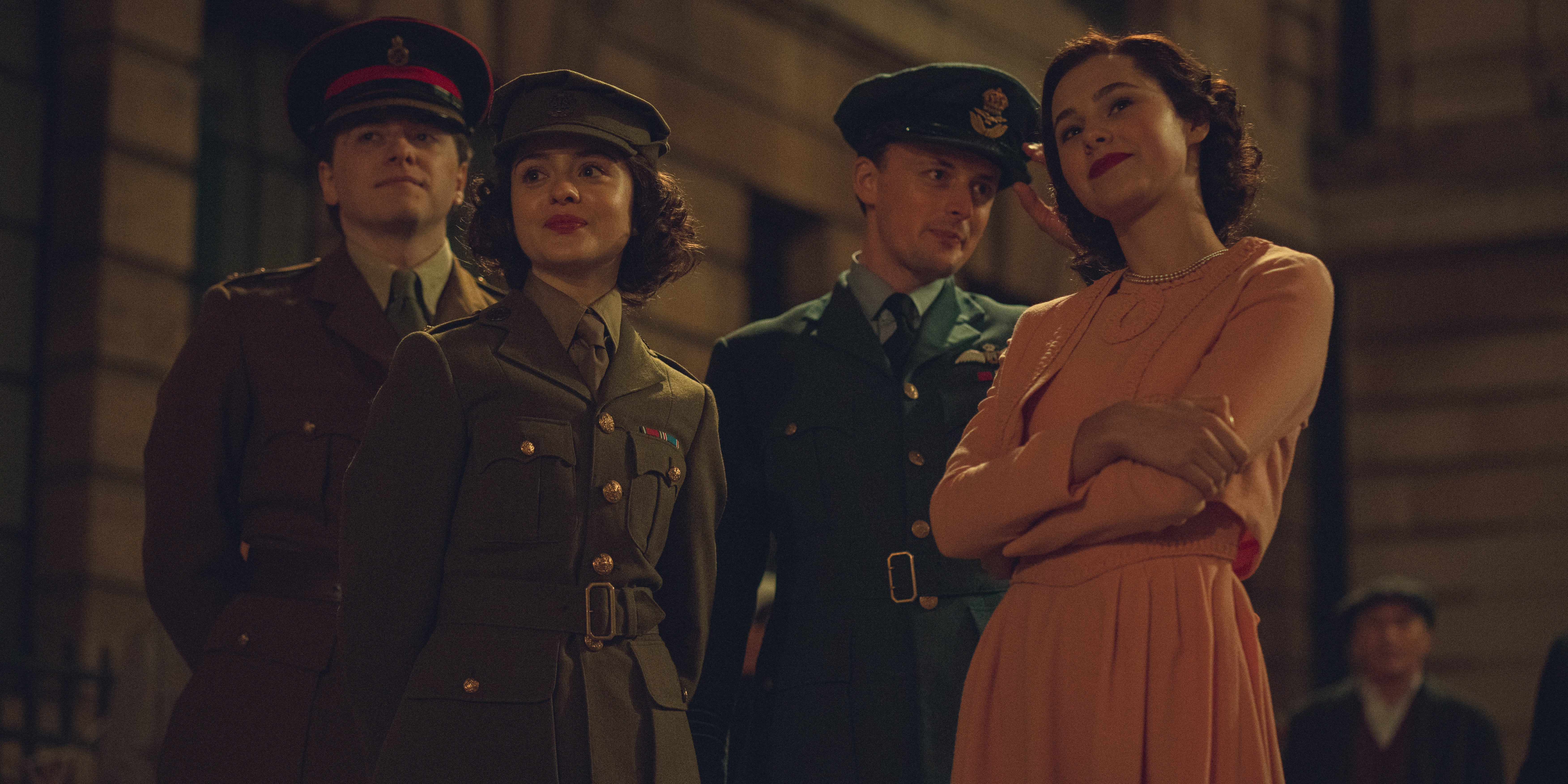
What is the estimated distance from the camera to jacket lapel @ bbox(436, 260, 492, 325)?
4.18 m

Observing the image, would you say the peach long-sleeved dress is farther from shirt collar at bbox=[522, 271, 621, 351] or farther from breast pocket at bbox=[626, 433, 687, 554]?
shirt collar at bbox=[522, 271, 621, 351]

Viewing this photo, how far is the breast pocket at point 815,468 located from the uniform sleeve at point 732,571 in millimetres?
67

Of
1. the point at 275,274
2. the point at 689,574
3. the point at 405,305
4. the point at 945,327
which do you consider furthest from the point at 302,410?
the point at 945,327

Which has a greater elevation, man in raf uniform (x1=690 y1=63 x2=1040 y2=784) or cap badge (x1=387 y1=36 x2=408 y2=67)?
cap badge (x1=387 y1=36 x2=408 y2=67)

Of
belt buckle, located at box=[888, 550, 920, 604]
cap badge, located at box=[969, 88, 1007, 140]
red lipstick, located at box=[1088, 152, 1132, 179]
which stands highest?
cap badge, located at box=[969, 88, 1007, 140]

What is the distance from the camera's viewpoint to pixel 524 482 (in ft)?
10.8

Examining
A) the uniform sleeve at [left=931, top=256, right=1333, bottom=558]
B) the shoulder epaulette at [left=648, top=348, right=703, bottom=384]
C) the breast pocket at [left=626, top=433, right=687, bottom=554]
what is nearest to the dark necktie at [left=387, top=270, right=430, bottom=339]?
the shoulder epaulette at [left=648, top=348, right=703, bottom=384]

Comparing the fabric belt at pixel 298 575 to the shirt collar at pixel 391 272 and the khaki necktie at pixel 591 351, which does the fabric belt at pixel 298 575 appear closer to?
the shirt collar at pixel 391 272

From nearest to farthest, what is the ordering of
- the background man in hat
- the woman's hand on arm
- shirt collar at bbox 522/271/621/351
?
the woman's hand on arm, shirt collar at bbox 522/271/621/351, the background man in hat

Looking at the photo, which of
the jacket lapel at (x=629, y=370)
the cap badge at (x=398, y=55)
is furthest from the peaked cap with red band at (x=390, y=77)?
the jacket lapel at (x=629, y=370)

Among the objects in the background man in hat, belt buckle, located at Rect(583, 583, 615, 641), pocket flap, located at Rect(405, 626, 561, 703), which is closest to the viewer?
pocket flap, located at Rect(405, 626, 561, 703)

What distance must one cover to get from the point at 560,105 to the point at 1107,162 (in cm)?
108

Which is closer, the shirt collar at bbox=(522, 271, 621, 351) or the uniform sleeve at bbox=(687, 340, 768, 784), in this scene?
the shirt collar at bbox=(522, 271, 621, 351)

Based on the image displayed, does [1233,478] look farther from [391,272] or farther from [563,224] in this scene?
[391,272]
